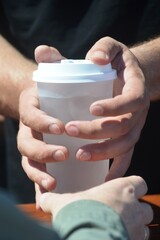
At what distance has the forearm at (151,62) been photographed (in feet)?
4.61

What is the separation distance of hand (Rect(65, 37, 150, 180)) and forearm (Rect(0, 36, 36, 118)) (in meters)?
0.36

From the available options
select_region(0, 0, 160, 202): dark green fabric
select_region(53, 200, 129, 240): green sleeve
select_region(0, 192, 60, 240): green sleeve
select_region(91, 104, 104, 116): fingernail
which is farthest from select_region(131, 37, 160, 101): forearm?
select_region(0, 192, 60, 240): green sleeve

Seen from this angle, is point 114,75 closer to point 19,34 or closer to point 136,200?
point 136,200

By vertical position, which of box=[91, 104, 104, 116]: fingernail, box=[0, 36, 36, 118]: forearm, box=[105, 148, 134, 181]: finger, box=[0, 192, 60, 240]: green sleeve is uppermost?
box=[0, 192, 60, 240]: green sleeve

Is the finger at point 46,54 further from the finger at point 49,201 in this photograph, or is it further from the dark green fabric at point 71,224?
the dark green fabric at point 71,224

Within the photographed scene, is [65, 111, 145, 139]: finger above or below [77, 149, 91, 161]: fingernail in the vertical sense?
above

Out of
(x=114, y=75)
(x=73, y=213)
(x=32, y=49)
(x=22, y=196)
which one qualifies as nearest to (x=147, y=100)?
(x=114, y=75)

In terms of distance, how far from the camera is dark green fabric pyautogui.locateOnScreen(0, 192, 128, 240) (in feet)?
1.75

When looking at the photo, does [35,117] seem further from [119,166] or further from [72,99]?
[119,166]

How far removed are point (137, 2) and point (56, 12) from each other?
0.24m

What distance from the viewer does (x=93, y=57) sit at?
105 cm

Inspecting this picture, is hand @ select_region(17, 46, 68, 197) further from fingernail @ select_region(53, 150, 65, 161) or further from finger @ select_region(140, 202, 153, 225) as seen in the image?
finger @ select_region(140, 202, 153, 225)

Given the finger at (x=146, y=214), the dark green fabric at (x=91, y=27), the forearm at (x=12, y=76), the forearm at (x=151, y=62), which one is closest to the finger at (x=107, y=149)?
the finger at (x=146, y=214)

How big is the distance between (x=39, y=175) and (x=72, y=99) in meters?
0.18
